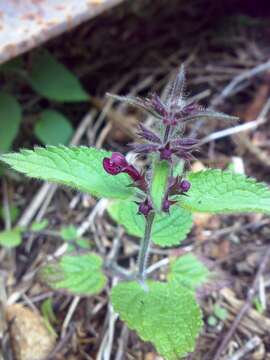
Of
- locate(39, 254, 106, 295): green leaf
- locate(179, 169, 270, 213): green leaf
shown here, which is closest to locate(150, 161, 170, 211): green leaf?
locate(179, 169, 270, 213): green leaf

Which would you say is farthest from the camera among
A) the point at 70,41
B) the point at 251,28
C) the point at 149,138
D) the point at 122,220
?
the point at 251,28

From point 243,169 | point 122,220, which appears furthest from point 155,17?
point 122,220

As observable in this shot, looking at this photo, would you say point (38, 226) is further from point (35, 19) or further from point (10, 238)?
point (35, 19)

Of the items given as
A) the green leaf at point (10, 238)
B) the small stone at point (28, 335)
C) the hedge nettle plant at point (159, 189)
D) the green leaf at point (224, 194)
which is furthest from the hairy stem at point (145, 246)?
the green leaf at point (10, 238)

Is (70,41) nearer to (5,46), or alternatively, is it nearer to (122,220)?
(5,46)

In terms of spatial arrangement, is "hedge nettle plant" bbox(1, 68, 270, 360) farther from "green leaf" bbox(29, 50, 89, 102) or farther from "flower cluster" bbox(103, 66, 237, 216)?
"green leaf" bbox(29, 50, 89, 102)

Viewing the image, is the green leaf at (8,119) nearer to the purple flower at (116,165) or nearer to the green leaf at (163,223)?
the green leaf at (163,223)
